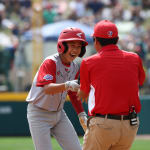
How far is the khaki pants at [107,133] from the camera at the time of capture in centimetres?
430

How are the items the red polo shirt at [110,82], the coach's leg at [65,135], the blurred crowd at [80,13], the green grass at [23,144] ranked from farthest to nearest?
1. the blurred crowd at [80,13]
2. the green grass at [23,144]
3. the coach's leg at [65,135]
4. the red polo shirt at [110,82]

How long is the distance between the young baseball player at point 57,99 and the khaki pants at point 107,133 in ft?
2.81

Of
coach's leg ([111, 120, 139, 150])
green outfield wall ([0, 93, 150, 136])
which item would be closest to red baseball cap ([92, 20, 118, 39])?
coach's leg ([111, 120, 139, 150])

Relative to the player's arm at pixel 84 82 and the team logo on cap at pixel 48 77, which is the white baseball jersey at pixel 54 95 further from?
the player's arm at pixel 84 82

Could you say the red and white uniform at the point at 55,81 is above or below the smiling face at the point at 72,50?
below

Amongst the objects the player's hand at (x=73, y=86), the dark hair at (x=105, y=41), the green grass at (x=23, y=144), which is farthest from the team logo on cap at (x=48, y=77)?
the green grass at (x=23, y=144)

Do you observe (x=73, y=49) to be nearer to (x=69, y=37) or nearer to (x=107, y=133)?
(x=69, y=37)

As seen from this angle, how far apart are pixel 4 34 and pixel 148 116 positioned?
6082mm

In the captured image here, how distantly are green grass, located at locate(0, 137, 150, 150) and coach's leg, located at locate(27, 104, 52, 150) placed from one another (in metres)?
4.20

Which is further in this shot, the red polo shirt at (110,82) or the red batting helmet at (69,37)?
the red batting helmet at (69,37)

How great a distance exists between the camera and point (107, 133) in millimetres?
4289

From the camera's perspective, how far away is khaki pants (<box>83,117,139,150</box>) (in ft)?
14.1

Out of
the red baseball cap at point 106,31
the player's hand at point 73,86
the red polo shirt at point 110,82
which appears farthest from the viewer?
the player's hand at point 73,86

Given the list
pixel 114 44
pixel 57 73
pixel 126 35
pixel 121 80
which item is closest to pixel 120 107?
pixel 121 80
